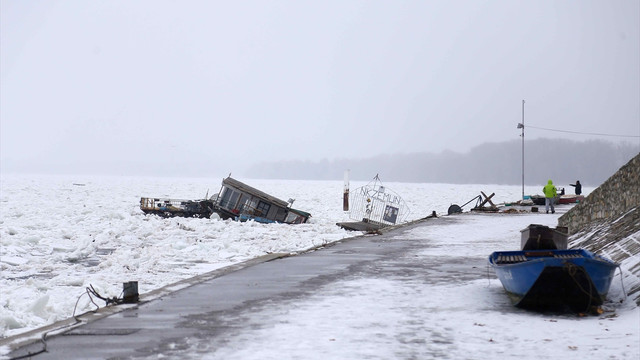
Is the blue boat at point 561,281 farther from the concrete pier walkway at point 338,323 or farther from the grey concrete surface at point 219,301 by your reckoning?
the grey concrete surface at point 219,301

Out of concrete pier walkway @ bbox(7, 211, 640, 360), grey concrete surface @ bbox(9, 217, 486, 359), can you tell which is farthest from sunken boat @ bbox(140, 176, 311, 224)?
concrete pier walkway @ bbox(7, 211, 640, 360)

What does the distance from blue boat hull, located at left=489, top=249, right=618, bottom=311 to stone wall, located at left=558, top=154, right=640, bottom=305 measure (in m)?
0.76

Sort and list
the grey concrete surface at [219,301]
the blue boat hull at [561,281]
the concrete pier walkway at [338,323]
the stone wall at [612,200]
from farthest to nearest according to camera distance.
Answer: the stone wall at [612,200] → the blue boat hull at [561,281] → the grey concrete surface at [219,301] → the concrete pier walkway at [338,323]

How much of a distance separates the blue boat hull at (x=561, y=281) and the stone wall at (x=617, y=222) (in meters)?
0.76

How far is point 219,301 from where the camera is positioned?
11.2 metres

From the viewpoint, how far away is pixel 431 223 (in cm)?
3406

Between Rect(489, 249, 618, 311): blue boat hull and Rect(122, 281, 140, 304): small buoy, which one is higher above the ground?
Rect(489, 249, 618, 311): blue boat hull

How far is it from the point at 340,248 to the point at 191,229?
15279 millimetres

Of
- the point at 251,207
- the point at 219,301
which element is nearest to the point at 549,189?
the point at 251,207

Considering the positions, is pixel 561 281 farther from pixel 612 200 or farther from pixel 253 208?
pixel 253 208

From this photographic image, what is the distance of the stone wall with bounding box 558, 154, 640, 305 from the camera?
476 inches

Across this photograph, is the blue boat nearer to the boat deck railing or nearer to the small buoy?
the boat deck railing

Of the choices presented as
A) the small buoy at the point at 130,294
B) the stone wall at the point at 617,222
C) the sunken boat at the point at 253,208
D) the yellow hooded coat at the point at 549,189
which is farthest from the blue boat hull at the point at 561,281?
the sunken boat at the point at 253,208

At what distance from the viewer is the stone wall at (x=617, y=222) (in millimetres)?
12087
